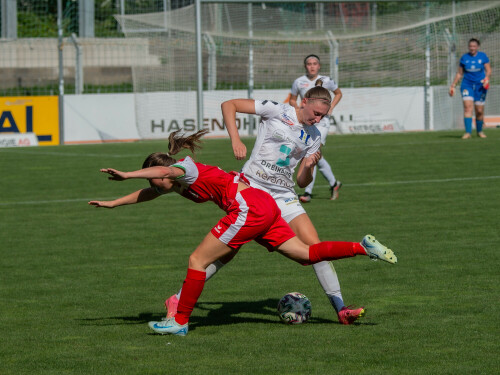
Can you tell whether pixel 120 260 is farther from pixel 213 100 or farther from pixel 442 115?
pixel 442 115

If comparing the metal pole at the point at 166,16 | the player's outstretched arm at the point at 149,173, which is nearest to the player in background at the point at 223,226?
the player's outstretched arm at the point at 149,173

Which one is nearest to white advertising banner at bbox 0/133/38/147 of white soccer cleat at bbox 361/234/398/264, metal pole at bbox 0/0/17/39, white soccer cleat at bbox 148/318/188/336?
metal pole at bbox 0/0/17/39

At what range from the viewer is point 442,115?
30719 millimetres

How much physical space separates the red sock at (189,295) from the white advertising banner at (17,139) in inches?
823

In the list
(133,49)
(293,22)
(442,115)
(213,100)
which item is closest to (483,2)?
(442,115)

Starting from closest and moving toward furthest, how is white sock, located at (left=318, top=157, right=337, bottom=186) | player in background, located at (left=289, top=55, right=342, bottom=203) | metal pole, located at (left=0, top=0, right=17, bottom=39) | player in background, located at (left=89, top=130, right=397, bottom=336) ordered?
player in background, located at (left=89, top=130, right=397, bottom=336), player in background, located at (left=289, top=55, right=342, bottom=203), white sock, located at (left=318, top=157, right=337, bottom=186), metal pole, located at (left=0, top=0, right=17, bottom=39)

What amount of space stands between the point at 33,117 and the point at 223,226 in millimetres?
21248

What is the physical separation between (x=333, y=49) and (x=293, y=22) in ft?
5.44

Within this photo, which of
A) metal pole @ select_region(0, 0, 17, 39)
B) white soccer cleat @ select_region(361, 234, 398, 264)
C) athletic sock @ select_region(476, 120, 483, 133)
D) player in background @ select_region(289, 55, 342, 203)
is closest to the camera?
white soccer cleat @ select_region(361, 234, 398, 264)

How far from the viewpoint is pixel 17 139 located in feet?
87.8

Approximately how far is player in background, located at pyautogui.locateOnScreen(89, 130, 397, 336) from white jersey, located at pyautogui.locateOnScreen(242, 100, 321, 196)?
38 cm

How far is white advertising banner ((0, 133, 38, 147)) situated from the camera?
87.4ft

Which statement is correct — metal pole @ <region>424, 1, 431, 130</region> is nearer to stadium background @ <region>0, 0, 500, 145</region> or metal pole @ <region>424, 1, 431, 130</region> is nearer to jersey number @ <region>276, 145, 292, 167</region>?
stadium background @ <region>0, 0, 500, 145</region>

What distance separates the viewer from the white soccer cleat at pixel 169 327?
21.5ft
